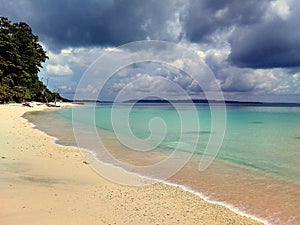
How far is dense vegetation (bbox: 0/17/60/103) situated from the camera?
58.1 metres

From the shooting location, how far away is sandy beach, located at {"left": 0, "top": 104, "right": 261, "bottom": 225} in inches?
239

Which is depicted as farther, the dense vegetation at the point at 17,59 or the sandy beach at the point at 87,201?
the dense vegetation at the point at 17,59

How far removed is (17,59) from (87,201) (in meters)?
61.2

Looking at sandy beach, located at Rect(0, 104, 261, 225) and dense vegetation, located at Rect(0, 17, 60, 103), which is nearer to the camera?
sandy beach, located at Rect(0, 104, 261, 225)

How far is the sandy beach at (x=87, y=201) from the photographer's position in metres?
6.06

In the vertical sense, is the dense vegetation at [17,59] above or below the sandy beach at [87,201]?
above

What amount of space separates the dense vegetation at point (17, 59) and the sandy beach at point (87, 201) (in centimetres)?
5147

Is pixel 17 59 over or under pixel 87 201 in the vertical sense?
over

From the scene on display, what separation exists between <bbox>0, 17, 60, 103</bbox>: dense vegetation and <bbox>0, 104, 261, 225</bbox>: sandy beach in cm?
5147

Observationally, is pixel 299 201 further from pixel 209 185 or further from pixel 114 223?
pixel 114 223

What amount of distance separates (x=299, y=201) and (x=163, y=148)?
10563 millimetres

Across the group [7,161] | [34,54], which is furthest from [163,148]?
[34,54]

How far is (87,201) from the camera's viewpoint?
23.3ft

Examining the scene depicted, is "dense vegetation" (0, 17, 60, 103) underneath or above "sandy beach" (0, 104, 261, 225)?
above
